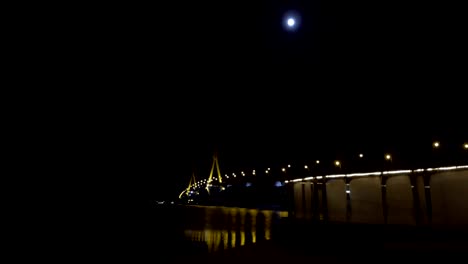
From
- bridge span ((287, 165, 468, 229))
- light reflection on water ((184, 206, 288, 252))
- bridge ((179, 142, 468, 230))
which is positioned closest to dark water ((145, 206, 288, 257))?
light reflection on water ((184, 206, 288, 252))

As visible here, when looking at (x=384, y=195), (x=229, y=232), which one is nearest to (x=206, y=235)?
(x=229, y=232)

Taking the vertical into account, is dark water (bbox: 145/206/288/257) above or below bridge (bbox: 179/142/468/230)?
below

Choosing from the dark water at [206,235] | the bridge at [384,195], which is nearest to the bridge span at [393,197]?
A: the bridge at [384,195]

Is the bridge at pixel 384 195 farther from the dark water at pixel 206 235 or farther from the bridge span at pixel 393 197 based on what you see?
the dark water at pixel 206 235

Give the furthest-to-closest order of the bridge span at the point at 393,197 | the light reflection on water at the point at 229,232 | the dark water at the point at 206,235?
1. the light reflection on water at the point at 229,232
2. the dark water at the point at 206,235
3. the bridge span at the point at 393,197

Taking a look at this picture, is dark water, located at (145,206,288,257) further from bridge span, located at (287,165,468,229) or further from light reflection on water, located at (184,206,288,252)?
bridge span, located at (287,165,468,229)

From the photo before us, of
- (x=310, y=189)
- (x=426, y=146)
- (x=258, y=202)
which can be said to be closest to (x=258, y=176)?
(x=310, y=189)

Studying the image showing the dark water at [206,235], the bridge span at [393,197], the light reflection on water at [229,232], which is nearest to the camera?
the bridge span at [393,197]

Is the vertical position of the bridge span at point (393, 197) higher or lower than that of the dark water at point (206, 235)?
higher

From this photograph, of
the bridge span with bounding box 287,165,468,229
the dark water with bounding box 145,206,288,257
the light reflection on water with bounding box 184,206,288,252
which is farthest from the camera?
the light reflection on water with bounding box 184,206,288,252

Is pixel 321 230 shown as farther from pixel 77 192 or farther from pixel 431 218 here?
pixel 77 192

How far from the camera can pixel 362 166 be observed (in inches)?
607

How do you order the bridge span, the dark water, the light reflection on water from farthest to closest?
the light reflection on water
the dark water
the bridge span

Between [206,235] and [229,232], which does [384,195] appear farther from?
[206,235]
